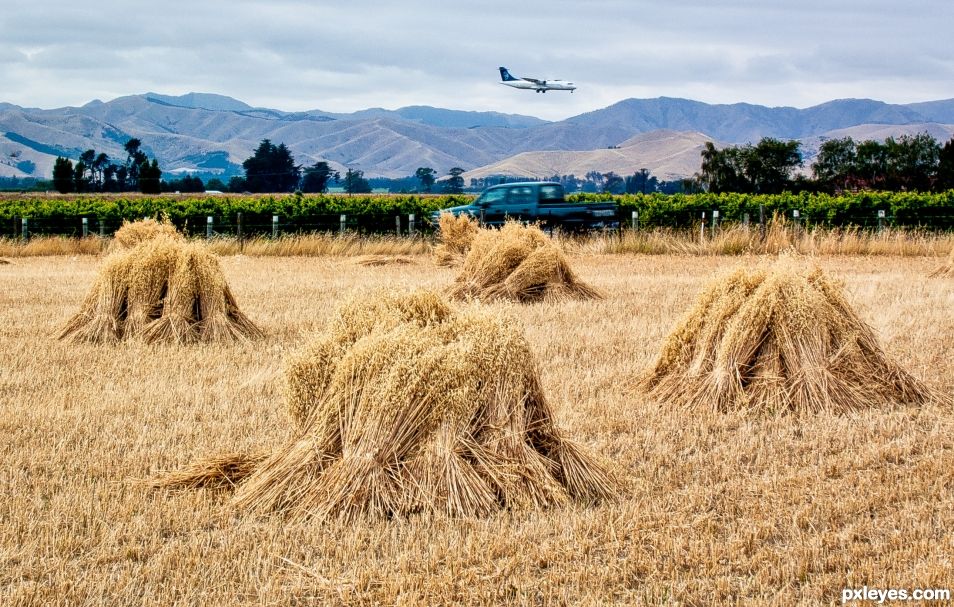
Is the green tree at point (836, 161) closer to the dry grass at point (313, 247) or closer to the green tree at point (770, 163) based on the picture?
the green tree at point (770, 163)

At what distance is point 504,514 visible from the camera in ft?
20.5

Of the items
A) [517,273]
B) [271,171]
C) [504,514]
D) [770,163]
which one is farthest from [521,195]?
[271,171]

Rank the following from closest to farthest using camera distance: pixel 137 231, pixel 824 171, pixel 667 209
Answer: pixel 137 231 → pixel 667 209 → pixel 824 171

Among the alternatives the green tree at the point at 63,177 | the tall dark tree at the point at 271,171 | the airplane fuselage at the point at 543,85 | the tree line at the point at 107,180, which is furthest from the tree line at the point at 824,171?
the green tree at the point at 63,177

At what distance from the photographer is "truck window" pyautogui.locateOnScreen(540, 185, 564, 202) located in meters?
32.7

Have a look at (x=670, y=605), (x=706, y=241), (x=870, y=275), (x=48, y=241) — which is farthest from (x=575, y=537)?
(x=48, y=241)

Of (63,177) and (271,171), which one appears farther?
(271,171)

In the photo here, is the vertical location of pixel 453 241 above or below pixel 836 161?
below

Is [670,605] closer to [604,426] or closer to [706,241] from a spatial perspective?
[604,426]

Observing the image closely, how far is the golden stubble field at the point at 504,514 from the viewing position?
17.2 feet

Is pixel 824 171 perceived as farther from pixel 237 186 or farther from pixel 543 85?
pixel 237 186

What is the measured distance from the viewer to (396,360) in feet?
21.6

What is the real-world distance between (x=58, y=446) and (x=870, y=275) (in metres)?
18.3

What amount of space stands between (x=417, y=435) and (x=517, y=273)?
1077 cm
